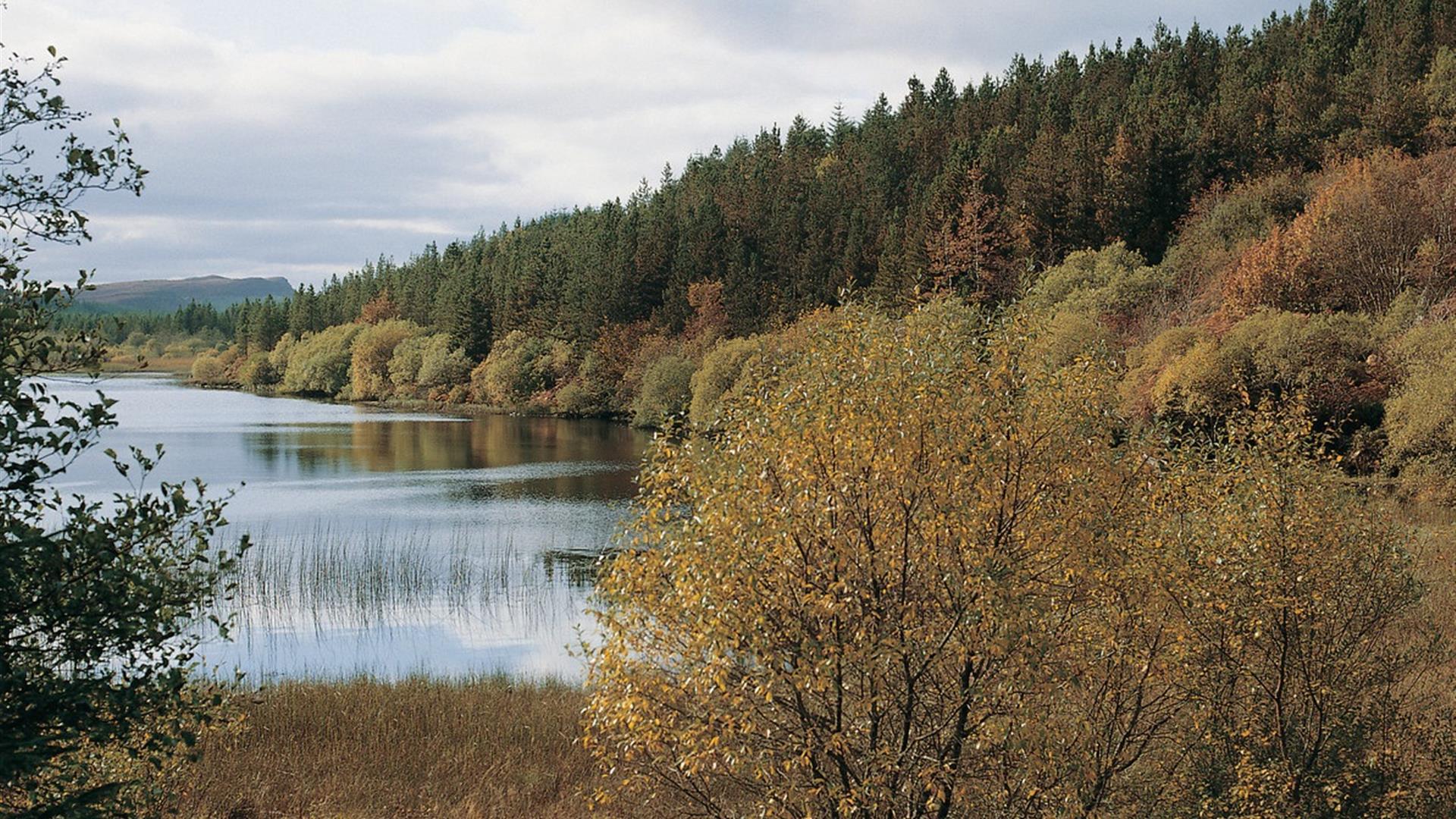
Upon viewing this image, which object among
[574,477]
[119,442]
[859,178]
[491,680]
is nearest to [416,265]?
[859,178]

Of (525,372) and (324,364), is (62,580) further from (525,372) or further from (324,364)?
(324,364)

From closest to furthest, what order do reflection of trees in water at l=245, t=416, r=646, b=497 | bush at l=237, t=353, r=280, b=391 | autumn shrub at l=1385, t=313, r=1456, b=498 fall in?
autumn shrub at l=1385, t=313, r=1456, b=498 < reflection of trees in water at l=245, t=416, r=646, b=497 < bush at l=237, t=353, r=280, b=391

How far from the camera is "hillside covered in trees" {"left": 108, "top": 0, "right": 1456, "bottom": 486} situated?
1719 inches

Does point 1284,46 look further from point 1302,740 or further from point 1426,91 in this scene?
point 1302,740

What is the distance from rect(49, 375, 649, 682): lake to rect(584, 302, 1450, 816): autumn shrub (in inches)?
94.8

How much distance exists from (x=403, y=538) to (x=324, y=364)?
4021 inches

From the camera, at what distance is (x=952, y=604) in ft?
30.0

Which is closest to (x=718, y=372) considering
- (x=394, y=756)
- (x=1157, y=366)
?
(x=1157, y=366)

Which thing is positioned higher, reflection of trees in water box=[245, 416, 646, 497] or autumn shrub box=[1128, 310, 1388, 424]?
autumn shrub box=[1128, 310, 1388, 424]

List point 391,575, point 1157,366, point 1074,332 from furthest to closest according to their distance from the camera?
1. point 1074,332
2. point 1157,366
3. point 391,575

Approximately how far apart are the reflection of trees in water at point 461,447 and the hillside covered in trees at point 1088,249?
5793mm

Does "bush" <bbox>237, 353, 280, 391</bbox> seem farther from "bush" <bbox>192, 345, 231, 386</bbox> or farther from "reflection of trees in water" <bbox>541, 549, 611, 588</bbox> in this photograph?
"reflection of trees in water" <bbox>541, 549, 611, 588</bbox>

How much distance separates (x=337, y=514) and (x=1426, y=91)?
70707 millimetres

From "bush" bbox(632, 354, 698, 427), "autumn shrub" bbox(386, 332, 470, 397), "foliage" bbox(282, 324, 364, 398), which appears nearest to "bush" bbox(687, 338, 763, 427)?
"bush" bbox(632, 354, 698, 427)
